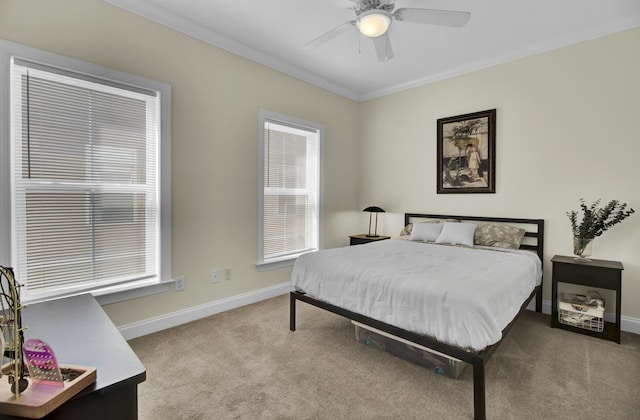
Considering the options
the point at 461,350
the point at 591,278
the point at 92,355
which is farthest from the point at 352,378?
the point at 591,278

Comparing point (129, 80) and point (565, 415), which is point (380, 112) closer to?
point (129, 80)

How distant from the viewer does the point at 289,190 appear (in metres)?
4.05

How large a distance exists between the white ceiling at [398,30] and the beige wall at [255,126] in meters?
0.12

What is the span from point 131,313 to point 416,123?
158 inches

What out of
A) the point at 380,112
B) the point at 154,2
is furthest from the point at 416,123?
the point at 154,2

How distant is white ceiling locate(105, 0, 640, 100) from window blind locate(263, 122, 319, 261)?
32.4 inches

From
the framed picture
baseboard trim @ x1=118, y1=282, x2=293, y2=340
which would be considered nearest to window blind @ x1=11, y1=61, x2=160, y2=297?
baseboard trim @ x1=118, y1=282, x2=293, y2=340

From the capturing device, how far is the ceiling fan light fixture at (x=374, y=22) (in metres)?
2.27

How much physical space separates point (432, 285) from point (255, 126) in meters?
2.56

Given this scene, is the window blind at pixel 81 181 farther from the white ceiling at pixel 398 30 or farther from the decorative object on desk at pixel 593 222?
the decorative object on desk at pixel 593 222

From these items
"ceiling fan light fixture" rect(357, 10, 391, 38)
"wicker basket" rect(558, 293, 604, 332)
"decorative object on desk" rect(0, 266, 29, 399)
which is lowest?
"wicker basket" rect(558, 293, 604, 332)

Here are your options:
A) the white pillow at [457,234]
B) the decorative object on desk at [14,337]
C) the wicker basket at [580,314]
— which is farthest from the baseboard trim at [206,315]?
Result: the decorative object on desk at [14,337]

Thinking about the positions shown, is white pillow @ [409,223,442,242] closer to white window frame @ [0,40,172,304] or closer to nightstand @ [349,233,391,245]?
nightstand @ [349,233,391,245]

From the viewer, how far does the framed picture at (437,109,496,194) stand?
367 centimetres
